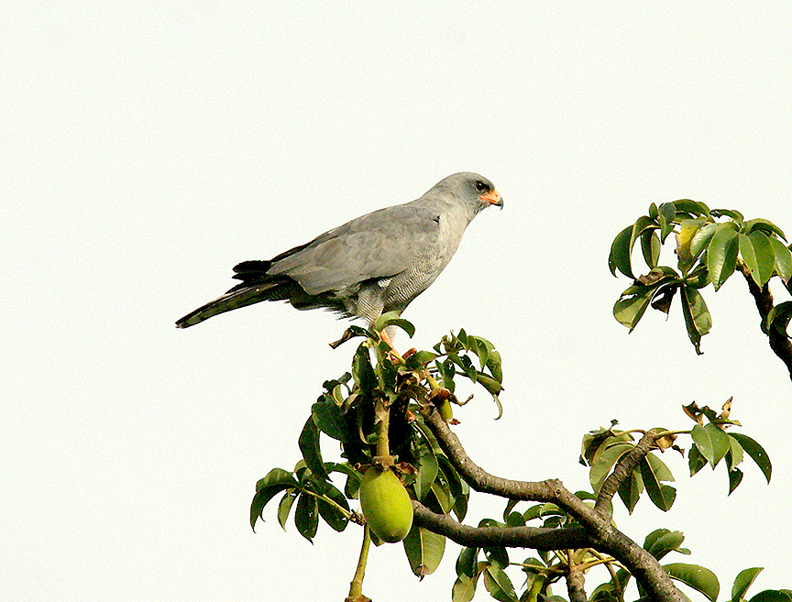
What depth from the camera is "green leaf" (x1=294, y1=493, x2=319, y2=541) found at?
3545 millimetres

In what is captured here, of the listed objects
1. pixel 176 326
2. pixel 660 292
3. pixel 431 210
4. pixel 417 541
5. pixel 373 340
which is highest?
pixel 431 210

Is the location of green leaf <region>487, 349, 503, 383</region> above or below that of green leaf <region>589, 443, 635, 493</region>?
above

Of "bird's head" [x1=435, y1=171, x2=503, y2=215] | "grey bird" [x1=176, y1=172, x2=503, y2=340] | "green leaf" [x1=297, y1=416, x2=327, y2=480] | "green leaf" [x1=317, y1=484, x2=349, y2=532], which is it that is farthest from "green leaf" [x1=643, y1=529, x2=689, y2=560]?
"bird's head" [x1=435, y1=171, x2=503, y2=215]

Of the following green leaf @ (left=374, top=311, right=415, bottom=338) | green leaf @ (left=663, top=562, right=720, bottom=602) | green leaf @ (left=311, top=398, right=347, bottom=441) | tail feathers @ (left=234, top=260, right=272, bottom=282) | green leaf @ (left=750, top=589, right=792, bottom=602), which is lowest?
green leaf @ (left=750, top=589, right=792, bottom=602)

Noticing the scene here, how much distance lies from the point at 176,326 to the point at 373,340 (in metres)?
3.45

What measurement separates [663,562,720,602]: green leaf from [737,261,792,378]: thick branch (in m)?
0.81

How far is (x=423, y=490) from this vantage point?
299cm

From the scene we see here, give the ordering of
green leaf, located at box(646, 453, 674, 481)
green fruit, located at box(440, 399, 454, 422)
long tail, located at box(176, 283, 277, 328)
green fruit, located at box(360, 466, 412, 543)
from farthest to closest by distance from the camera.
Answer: long tail, located at box(176, 283, 277, 328) < green leaf, located at box(646, 453, 674, 481) < green fruit, located at box(440, 399, 454, 422) < green fruit, located at box(360, 466, 412, 543)

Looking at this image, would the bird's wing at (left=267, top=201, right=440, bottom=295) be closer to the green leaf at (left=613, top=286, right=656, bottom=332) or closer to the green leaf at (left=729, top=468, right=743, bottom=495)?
the green leaf at (left=613, top=286, right=656, bottom=332)

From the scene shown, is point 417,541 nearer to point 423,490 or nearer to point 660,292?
point 423,490

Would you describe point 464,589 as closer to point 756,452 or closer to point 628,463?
point 628,463

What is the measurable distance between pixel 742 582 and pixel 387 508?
4.58ft

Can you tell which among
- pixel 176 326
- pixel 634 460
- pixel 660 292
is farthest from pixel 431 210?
pixel 634 460

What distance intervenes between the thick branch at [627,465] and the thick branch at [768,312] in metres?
0.55
